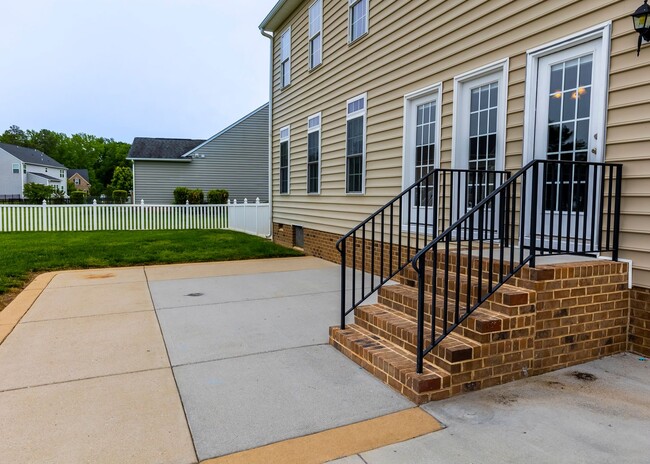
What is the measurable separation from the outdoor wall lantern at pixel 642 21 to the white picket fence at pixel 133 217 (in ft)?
36.3

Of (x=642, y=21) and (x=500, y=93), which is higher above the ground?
(x=642, y=21)

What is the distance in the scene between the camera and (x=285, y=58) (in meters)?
11.8

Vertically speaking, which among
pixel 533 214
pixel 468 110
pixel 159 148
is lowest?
pixel 533 214

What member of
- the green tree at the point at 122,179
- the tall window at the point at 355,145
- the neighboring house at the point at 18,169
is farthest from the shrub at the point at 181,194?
the green tree at the point at 122,179

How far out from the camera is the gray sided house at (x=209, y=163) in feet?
76.1

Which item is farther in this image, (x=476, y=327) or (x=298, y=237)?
(x=298, y=237)

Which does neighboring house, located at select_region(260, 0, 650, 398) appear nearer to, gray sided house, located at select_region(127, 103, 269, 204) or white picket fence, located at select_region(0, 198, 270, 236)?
white picket fence, located at select_region(0, 198, 270, 236)

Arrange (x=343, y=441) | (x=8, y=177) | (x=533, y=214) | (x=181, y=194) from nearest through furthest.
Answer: (x=343, y=441), (x=533, y=214), (x=181, y=194), (x=8, y=177)

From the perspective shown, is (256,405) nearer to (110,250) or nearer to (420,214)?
(420,214)

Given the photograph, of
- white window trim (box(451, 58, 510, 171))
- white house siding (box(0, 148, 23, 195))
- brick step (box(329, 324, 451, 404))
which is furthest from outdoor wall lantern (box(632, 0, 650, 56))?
white house siding (box(0, 148, 23, 195))

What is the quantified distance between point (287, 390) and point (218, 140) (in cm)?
2207

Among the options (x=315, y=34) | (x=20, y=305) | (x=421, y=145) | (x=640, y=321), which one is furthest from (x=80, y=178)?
(x=640, y=321)

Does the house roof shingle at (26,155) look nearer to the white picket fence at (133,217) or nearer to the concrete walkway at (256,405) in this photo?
the white picket fence at (133,217)

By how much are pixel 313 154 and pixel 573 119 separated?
21.2 feet
